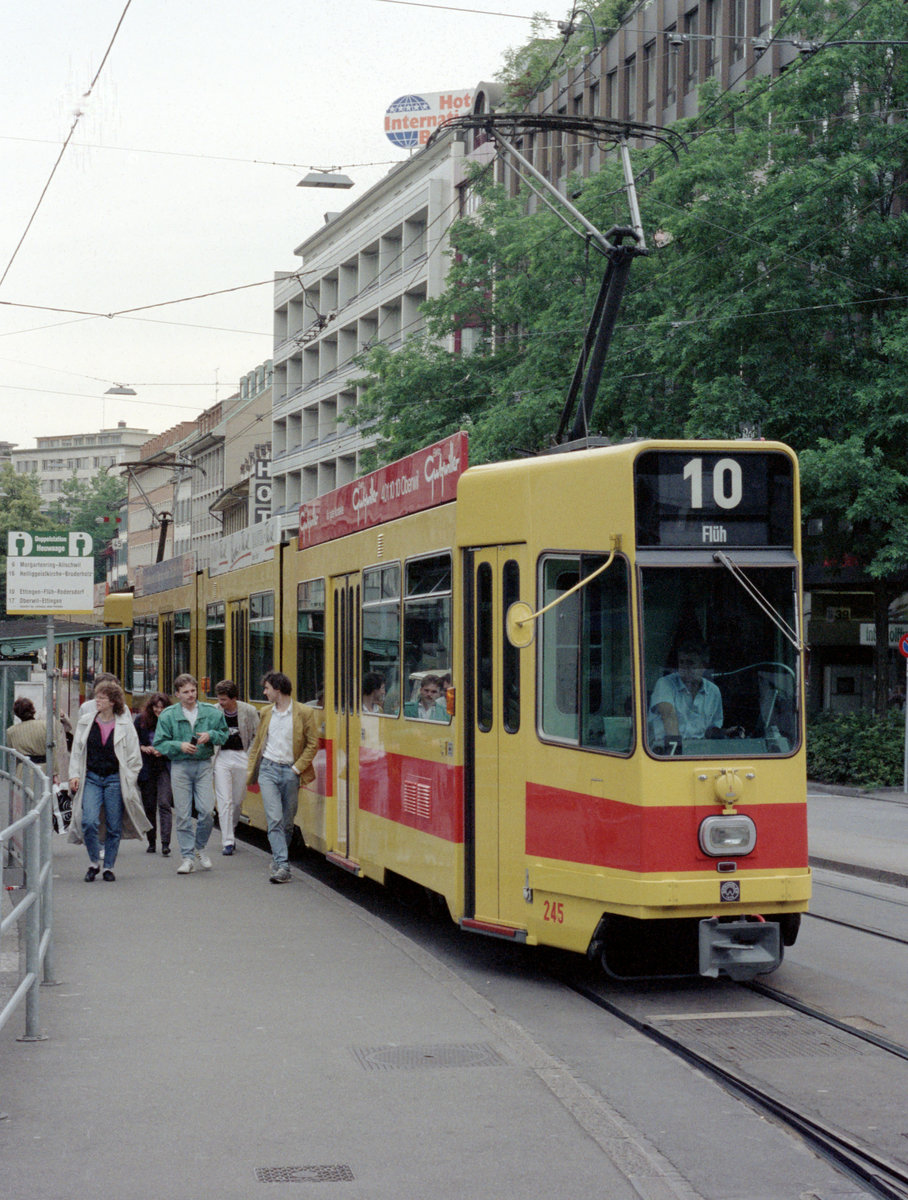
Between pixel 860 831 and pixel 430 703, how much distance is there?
10.4 meters

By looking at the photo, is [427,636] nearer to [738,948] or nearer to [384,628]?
[384,628]

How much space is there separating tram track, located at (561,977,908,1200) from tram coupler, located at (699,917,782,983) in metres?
0.32

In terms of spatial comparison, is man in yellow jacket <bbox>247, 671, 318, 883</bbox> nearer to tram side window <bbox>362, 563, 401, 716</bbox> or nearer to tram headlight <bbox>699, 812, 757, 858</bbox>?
tram side window <bbox>362, 563, 401, 716</bbox>

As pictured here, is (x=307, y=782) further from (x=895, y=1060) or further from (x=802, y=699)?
(x=895, y=1060)

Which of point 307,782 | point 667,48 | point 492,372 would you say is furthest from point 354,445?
point 307,782

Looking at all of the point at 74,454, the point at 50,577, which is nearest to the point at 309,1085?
the point at 50,577

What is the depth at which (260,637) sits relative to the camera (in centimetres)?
1653

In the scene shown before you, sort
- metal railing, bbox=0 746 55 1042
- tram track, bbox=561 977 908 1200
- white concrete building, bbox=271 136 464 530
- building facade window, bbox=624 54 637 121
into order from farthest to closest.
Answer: white concrete building, bbox=271 136 464 530
building facade window, bbox=624 54 637 121
metal railing, bbox=0 746 55 1042
tram track, bbox=561 977 908 1200

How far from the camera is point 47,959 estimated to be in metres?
8.51

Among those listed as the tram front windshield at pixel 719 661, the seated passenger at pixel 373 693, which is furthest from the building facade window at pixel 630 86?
the tram front windshield at pixel 719 661

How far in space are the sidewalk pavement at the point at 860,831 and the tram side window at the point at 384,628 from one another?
4.55 metres

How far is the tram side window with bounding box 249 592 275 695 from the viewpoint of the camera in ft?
52.2

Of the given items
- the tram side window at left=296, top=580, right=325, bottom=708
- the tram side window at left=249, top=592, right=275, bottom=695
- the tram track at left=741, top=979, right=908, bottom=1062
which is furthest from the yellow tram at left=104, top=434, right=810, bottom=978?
the tram side window at left=249, top=592, right=275, bottom=695

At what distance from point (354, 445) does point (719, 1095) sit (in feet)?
194
